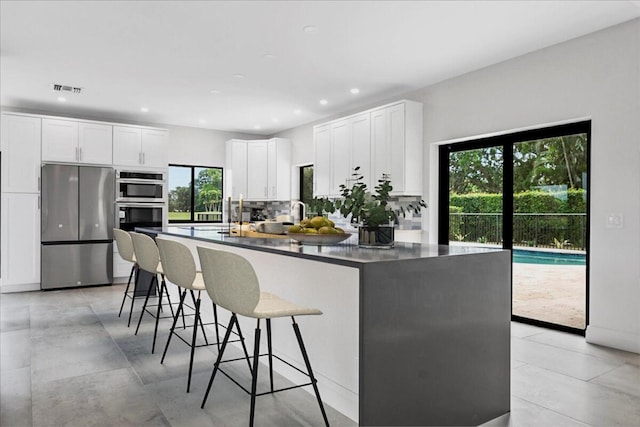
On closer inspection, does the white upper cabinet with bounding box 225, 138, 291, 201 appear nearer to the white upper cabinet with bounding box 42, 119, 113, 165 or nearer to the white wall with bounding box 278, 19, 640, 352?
the white upper cabinet with bounding box 42, 119, 113, 165

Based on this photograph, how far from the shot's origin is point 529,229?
4457mm

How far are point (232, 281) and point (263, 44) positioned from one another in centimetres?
272

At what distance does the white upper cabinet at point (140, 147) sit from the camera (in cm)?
682

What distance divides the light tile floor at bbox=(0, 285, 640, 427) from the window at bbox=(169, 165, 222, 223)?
3.75 metres

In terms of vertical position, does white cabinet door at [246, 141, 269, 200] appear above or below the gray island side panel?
→ above

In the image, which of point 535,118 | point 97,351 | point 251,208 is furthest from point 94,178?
point 535,118

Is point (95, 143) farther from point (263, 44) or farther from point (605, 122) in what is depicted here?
point (605, 122)

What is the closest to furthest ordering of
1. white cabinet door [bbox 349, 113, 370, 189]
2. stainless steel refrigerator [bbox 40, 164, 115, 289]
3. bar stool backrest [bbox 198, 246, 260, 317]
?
bar stool backrest [bbox 198, 246, 260, 317], white cabinet door [bbox 349, 113, 370, 189], stainless steel refrigerator [bbox 40, 164, 115, 289]

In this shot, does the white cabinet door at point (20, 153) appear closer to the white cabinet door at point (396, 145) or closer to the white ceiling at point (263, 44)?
the white ceiling at point (263, 44)

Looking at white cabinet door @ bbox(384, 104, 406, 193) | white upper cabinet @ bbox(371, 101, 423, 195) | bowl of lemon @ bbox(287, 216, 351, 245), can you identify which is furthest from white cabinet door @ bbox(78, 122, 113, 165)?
bowl of lemon @ bbox(287, 216, 351, 245)

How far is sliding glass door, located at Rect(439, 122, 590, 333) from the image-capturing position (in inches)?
161

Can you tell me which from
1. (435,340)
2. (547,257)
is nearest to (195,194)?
(547,257)

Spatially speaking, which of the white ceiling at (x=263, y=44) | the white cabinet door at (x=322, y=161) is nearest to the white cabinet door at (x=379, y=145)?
the white ceiling at (x=263, y=44)

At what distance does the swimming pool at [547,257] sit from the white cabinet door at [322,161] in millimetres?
2778
